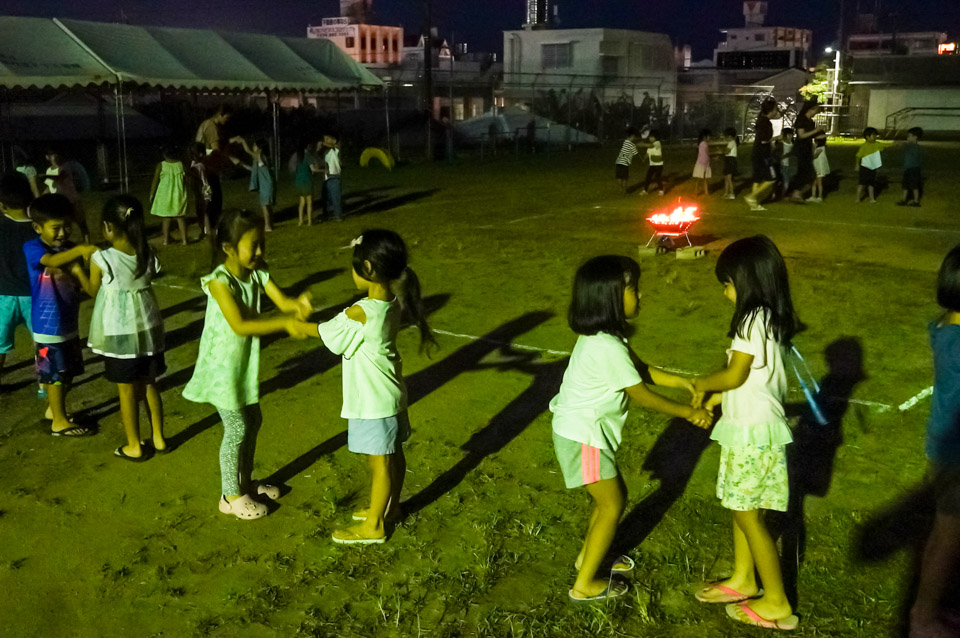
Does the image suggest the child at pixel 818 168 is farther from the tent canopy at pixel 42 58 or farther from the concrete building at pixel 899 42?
the concrete building at pixel 899 42

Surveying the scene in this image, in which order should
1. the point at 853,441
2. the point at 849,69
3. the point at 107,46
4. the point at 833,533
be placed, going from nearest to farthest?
the point at 833,533, the point at 853,441, the point at 107,46, the point at 849,69

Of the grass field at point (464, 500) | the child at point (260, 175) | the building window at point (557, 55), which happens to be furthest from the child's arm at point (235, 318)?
the building window at point (557, 55)

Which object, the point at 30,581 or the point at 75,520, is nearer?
the point at 30,581

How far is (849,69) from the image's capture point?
5216 cm

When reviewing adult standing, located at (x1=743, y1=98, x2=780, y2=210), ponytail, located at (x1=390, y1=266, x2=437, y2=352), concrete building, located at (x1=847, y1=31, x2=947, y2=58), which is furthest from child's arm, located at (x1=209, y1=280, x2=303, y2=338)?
concrete building, located at (x1=847, y1=31, x2=947, y2=58)

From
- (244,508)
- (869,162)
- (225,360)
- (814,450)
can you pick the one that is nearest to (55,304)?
(225,360)

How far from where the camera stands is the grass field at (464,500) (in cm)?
362

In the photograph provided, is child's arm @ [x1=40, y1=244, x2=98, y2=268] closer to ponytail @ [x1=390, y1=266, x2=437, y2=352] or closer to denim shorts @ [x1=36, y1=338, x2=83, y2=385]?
denim shorts @ [x1=36, y1=338, x2=83, y2=385]

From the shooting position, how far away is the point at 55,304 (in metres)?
5.42

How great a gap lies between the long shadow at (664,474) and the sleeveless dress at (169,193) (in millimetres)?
8475

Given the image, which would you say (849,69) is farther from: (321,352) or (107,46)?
(321,352)

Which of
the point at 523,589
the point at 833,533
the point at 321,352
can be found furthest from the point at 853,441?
the point at 321,352

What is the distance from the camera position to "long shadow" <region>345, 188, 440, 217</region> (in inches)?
635

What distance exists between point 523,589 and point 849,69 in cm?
5506
